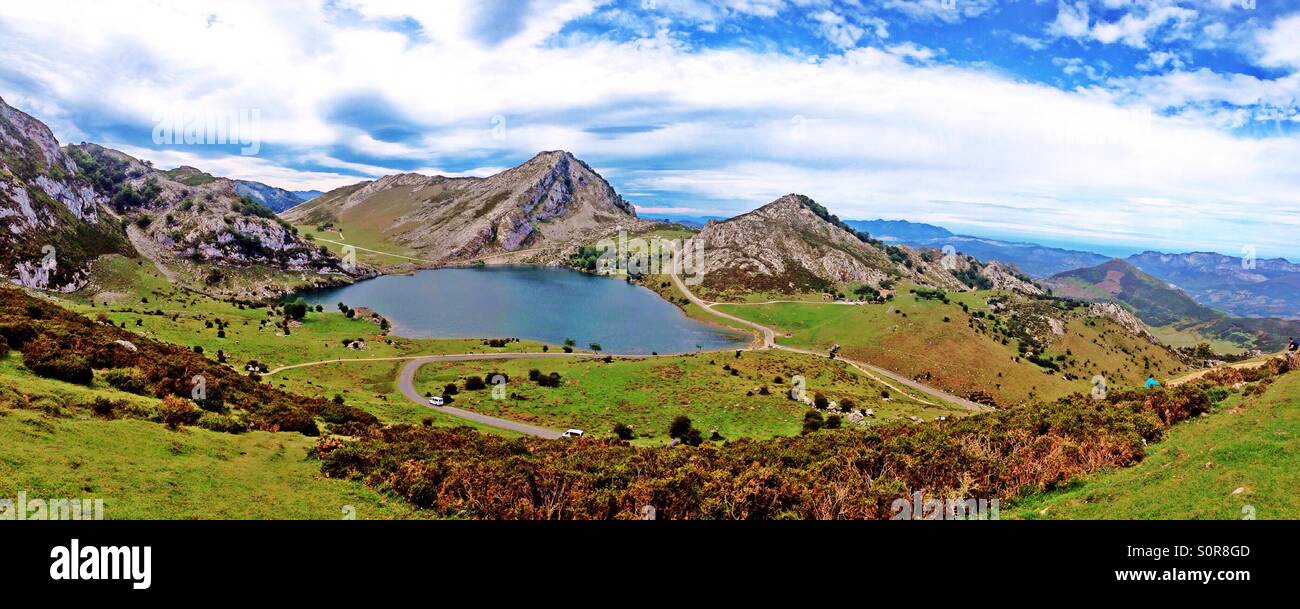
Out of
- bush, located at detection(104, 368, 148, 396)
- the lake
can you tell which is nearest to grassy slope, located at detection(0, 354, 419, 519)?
bush, located at detection(104, 368, 148, 396)

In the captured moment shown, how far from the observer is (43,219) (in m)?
138

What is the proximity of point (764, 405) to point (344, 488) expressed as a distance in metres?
56.9

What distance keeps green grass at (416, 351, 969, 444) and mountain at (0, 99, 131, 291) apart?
106811 millimetres

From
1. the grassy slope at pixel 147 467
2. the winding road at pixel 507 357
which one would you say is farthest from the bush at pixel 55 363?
the winding road at pixel 507 357

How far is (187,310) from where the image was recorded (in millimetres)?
122688

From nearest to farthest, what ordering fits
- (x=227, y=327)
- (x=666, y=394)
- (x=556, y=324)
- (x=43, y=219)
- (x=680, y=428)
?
(x=680, y=428), (x=666, y=394), (x=227, y=327), (x=43, y=219), (x=556, y=324)

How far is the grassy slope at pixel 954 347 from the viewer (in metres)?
125

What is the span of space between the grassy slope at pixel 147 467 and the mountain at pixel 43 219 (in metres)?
142

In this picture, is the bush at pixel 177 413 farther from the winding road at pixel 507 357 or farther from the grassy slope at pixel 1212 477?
the grassy slope at pixel 1212 477

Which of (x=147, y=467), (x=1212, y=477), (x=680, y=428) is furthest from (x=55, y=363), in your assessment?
(x=1212, y=477)

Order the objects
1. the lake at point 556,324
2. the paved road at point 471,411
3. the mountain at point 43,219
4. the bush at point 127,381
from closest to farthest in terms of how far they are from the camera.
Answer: the bush at point 127,381, the paved road at point 471,411, the mountain at point 43,219, the lake at point 556,324

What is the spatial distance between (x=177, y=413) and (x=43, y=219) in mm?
179412

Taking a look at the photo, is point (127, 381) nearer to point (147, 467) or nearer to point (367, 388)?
point (147, 467)

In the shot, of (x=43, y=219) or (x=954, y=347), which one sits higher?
(x=43, y=219)
